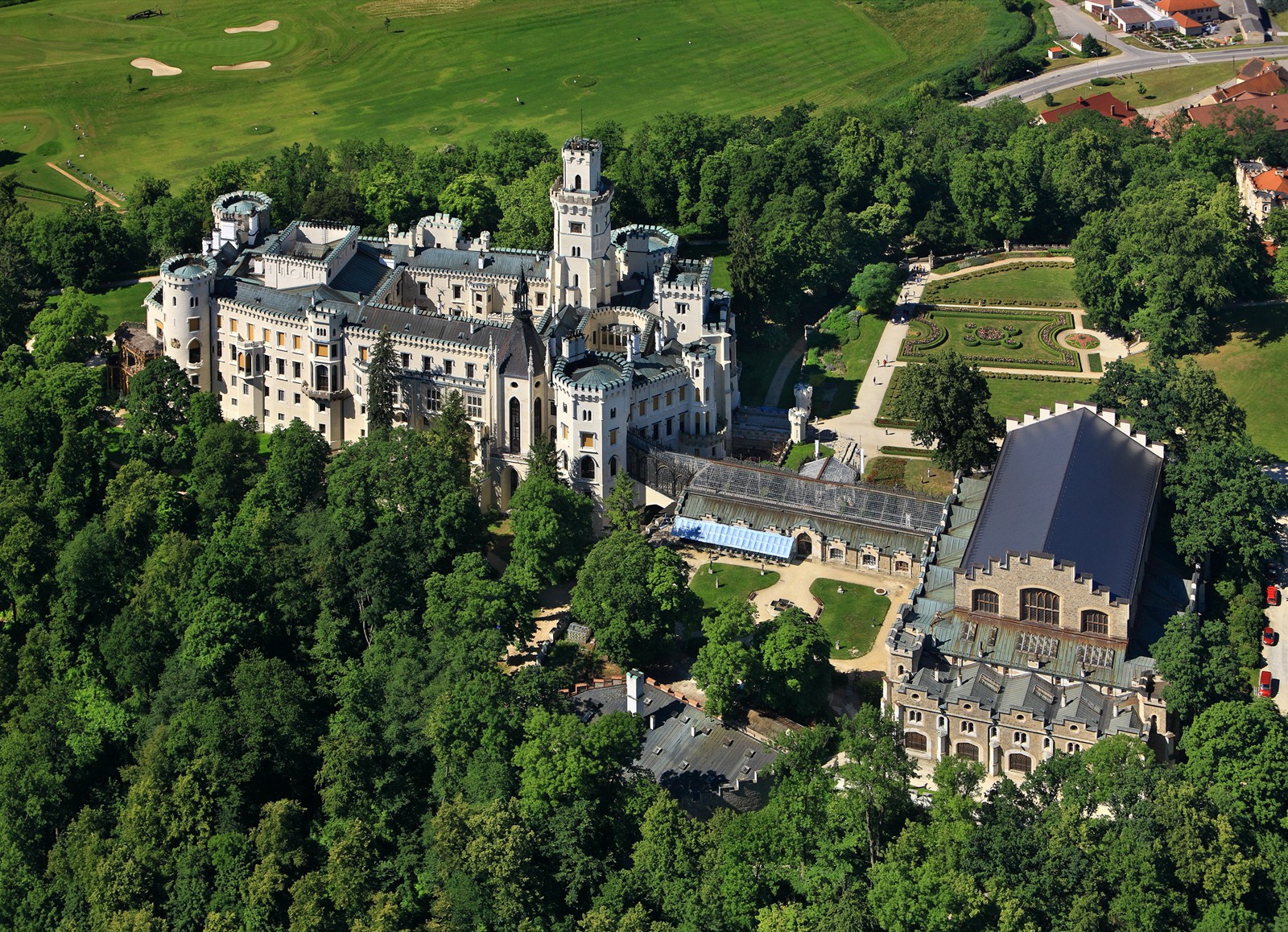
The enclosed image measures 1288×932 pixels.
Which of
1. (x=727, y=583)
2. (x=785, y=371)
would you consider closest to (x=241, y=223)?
(x=785, y=371)

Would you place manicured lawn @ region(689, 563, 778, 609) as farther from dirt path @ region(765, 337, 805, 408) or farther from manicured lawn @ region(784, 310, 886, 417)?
dirt path @ region(765, 337, 805, 408)

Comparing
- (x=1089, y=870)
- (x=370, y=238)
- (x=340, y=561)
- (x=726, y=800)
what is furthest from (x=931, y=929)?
(x=370, y=238)

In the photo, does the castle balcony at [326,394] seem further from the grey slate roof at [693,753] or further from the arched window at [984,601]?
the arched window at [984,601]

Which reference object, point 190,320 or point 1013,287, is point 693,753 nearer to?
point 190,320

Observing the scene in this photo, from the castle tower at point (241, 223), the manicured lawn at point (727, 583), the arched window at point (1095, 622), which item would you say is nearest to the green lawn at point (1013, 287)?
the manicured lawn at point (727, 583)

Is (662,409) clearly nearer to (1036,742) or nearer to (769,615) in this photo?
(769,615)

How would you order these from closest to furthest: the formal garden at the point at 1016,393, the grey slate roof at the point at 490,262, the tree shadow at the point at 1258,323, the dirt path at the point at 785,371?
the formal garden at the point at 1016,393 → the grey slate roof at the point at 490,262 → the dirt path at the point at 785,371 → the tree shadow at the point at 1258,323

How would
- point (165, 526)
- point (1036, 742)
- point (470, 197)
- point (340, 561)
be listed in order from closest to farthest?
point (1036, 742) → point (340, 561) → point (165, 526) → point (470, 197)
